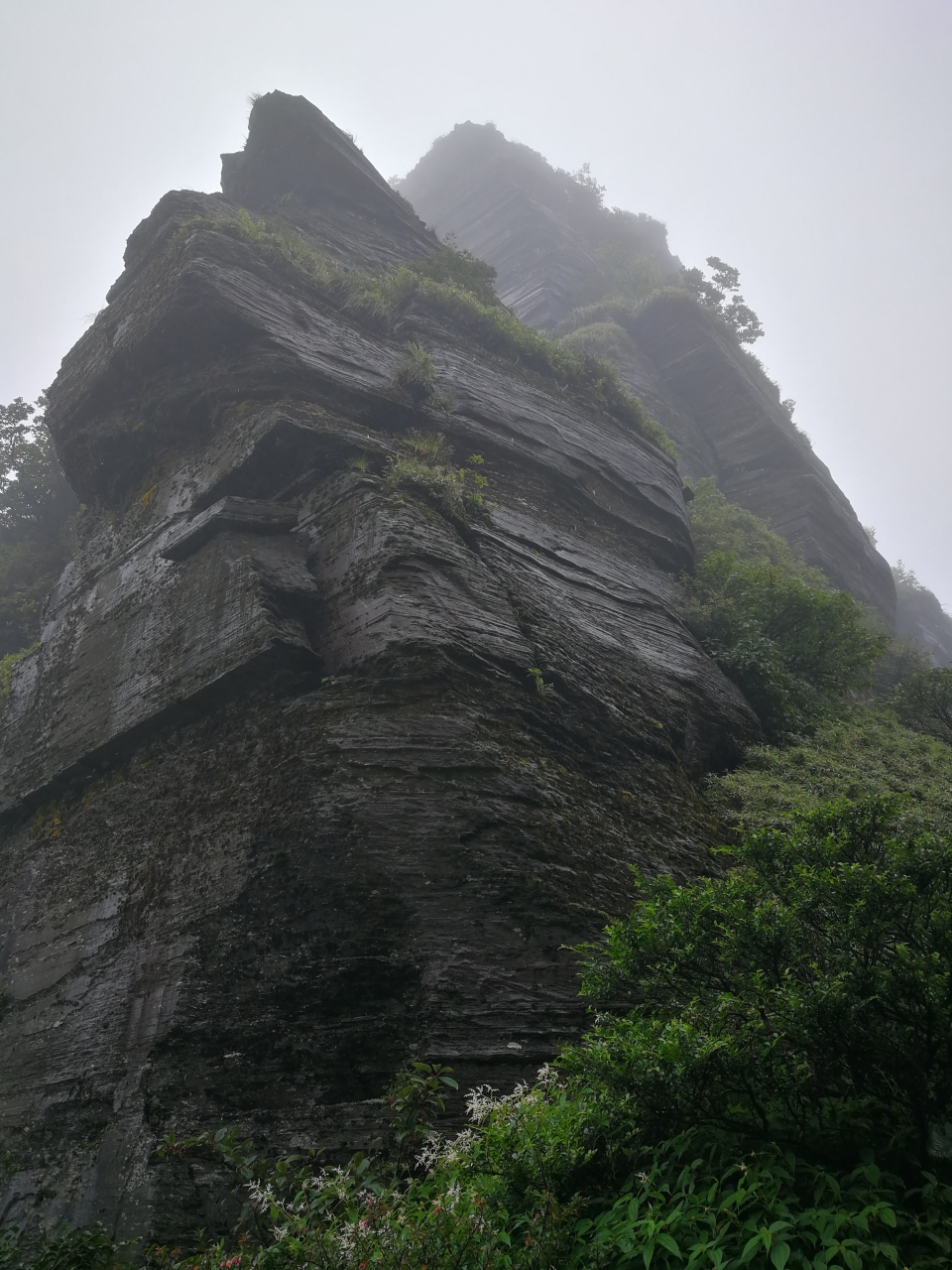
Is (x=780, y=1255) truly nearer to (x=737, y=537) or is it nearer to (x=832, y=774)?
(x=832, y=774)

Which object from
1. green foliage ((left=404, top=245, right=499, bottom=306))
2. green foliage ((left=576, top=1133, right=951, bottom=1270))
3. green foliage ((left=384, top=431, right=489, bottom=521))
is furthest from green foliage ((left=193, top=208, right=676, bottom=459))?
green foliage ((left=576, top=1133, right=951, bottom=1270))

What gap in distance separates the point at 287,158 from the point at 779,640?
47.0 feet

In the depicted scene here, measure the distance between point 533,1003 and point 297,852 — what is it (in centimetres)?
216

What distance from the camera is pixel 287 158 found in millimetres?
17547

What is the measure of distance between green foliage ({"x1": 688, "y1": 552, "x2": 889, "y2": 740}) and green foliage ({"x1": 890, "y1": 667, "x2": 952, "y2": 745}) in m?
1.11

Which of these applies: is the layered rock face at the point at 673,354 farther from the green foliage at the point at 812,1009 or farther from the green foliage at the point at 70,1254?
the green foliage at the point at 70,1254

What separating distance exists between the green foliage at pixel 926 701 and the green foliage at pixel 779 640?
1109mm

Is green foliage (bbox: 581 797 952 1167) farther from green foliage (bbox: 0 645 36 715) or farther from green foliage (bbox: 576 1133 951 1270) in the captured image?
green foliage (bbox: 0 645 36 715)

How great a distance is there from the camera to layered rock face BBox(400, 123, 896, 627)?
27141 millimetres

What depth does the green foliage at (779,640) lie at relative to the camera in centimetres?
1266

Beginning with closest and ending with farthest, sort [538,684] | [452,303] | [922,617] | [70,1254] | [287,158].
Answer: [70,1254]
[538,684]
[452,303]
[287,158]
[922,617]

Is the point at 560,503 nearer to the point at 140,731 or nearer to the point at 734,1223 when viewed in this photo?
the point at 140,731

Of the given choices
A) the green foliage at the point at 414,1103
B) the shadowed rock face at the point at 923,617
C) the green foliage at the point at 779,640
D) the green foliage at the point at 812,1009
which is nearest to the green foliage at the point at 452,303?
the green foliage at the point at 779,640

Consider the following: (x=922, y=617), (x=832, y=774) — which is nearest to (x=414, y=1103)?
(x=832, y=774)
